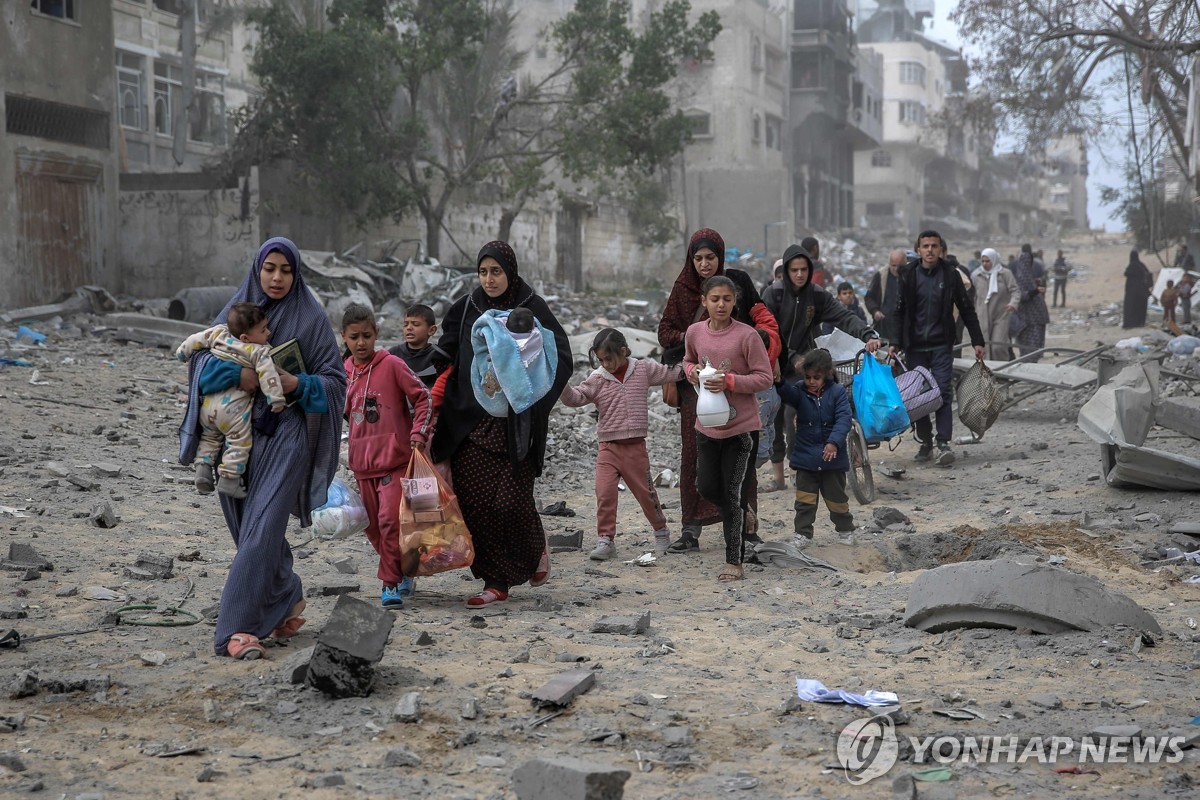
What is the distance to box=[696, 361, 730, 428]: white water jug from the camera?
5586mm

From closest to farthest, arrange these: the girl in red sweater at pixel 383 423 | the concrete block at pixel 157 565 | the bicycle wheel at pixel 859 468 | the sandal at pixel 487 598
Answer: the girl in red sweater at pixel 383 423
the sandal at pixel 487 598
the concrete block at pixel 157 565
the bicycle wheel at pixel 859 468

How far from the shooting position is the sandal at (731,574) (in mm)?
5895

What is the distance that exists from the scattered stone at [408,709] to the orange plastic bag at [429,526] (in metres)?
1.41

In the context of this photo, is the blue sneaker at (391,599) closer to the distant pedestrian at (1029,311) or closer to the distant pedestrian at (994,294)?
the distant pedestrian at (994,294)

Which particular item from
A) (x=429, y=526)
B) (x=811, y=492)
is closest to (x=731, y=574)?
(x=811, y=492)

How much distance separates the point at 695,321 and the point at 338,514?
8.14 feet

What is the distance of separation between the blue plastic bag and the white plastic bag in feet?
13.1

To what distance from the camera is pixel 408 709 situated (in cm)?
364

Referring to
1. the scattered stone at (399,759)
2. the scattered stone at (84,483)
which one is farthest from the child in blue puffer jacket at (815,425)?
the scattered stone at (84,483)

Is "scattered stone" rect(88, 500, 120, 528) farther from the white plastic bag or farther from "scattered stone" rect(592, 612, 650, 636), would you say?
"scattered stone" rect(592, 612, 650, 636)

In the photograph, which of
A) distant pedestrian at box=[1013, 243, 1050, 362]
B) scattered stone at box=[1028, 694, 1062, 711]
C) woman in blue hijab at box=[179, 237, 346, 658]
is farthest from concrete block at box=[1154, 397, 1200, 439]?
distant pedestrian at box=[1013, 243, 1050, 362]

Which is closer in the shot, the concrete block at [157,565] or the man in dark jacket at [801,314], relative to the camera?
the concrete block at [157,565]

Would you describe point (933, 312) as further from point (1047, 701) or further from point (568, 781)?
point (568, 781)

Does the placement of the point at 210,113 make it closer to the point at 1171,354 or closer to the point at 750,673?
the point at 1171,354
